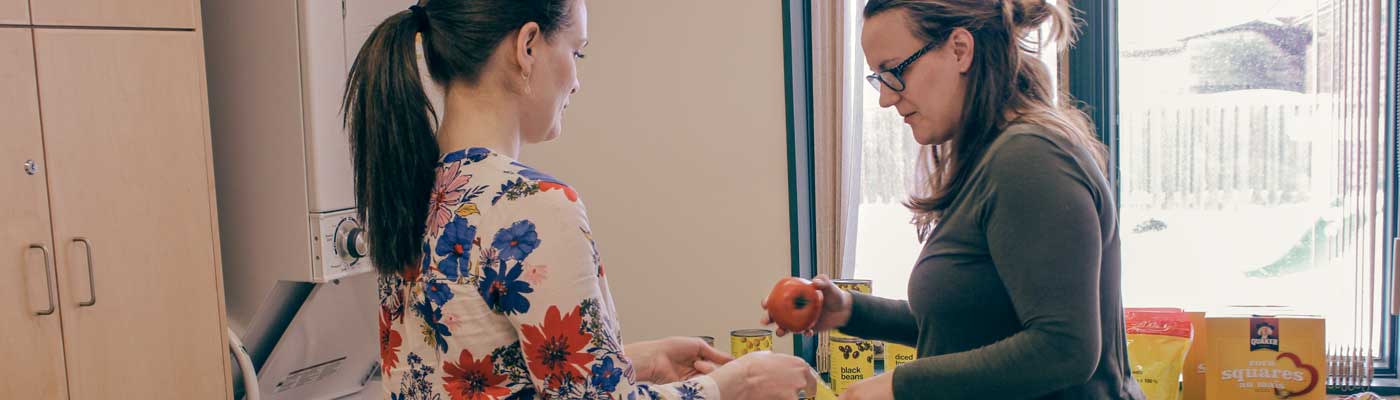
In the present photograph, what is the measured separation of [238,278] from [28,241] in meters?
0.49

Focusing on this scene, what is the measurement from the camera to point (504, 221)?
98 cm

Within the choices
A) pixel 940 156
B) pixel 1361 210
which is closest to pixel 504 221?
pixel 940 156

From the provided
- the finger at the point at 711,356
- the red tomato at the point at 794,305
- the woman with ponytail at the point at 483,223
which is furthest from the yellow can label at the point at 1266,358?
the woman with ponytail at the point at 483,223

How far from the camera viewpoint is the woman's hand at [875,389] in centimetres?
123

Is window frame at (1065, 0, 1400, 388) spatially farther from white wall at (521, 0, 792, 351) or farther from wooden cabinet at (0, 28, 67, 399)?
wooden cabinet at (0, 28, 67, 399)

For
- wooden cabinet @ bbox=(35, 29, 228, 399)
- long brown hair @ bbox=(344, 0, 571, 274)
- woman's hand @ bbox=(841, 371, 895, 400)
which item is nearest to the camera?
long brown hair @ bbox=(344, 0, 571, 274)

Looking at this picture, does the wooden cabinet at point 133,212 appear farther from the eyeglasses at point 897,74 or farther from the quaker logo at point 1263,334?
the quaker logo at point 1263,334

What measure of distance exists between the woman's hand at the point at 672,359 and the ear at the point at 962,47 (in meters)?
0.45

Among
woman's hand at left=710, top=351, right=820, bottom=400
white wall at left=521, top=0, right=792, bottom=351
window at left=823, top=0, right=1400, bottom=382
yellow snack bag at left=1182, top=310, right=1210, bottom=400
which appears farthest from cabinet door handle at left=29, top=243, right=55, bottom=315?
yellow snack bag at left=1182, top=310, right=1210, bottom=400

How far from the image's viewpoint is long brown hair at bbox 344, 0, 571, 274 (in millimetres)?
1068

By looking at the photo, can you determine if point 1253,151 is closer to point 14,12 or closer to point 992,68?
point 992,68

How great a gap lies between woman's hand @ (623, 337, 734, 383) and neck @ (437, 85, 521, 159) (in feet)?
1.19

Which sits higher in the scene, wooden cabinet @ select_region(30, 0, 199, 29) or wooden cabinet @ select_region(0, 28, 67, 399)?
wooden cabinet @ select_region(30, 0, 199, 29)

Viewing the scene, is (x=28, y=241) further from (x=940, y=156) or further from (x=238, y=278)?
(x=940, y=156)
